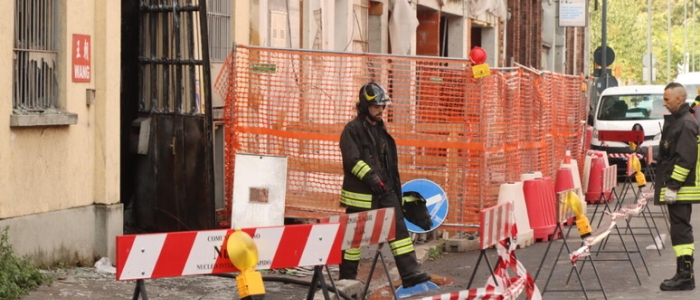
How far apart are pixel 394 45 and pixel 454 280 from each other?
39.4 feet

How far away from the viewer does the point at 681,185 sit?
1294 centimetres

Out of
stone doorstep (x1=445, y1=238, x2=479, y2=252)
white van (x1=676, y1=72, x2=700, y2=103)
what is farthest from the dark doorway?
white van (x1=676, y1=72, x2=700, y2=103)

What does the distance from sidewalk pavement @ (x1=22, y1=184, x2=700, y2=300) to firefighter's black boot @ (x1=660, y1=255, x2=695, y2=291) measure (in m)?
0.08

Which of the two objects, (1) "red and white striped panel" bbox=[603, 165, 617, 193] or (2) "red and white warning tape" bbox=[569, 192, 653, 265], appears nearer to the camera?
(2) "red and white warning tape" bbox=[569, 192, 653, 265]

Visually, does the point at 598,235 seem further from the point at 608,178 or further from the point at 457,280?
the point at 608,178

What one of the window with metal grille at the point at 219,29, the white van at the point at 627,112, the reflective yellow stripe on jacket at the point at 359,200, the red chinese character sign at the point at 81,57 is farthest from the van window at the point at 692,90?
the reflective yellow stripe on jacket at the point at 359,200

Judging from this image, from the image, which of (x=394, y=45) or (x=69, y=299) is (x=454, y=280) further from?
(x=394, y=45)

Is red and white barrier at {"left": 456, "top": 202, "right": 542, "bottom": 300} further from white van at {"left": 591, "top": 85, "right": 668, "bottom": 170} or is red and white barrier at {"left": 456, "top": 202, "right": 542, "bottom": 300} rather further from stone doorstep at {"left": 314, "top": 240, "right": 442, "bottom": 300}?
white van at {"left": 591, "top": 85, "right": 668, "bottom": 170}

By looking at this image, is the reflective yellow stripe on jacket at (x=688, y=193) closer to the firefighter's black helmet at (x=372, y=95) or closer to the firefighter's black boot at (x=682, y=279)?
the firefighter's black boot at (x=682, y=279)

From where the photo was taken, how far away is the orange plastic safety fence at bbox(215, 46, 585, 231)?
15.3 metres

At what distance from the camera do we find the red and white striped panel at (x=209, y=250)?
24.4 feet

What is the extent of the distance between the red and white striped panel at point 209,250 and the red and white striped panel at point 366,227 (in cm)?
Answer: 73

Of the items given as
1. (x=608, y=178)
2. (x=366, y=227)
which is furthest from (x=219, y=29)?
(x=366, y=227)

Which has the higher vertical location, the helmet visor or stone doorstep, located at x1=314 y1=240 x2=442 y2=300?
the helmet visor
